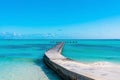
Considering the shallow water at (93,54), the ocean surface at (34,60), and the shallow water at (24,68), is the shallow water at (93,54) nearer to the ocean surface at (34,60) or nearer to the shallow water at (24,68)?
the ocean surface at (34,60)

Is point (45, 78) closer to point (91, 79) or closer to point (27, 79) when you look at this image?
point (27, 79)

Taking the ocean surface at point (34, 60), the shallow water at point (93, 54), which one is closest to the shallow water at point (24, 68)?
the ocean surface at point (34, 60)

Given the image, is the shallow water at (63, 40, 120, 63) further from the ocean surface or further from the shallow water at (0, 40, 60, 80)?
→ the shallow water at (0, 40, 60, 80)

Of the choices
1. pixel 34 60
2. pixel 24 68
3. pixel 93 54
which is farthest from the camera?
pixel 93 54

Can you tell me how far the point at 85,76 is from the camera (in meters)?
6.71

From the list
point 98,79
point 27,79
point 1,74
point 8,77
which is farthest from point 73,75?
point 1,74

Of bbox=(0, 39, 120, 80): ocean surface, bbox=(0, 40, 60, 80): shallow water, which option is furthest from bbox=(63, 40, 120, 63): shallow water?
bbox=(0, 40, 60, 80): shallow water

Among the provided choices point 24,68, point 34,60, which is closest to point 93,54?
point 34,60

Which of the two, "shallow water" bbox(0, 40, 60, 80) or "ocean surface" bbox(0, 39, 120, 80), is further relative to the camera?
"ocean surface" bbox(0, 39, 120, 80)

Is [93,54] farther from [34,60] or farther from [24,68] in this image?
[24,68]

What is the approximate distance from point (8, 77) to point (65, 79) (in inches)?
106

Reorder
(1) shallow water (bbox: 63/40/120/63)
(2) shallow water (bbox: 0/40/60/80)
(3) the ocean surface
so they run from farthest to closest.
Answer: (1) shallow water (bbox: 63/40/120/63) < (3) the ocean surface < (2) shallow water (bbox: 0/40/60/80)

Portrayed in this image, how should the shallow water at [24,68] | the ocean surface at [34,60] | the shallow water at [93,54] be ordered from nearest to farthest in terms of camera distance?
the shallow water at [24,68], the ocean surface at [34,60], the shallow water at [93,54]

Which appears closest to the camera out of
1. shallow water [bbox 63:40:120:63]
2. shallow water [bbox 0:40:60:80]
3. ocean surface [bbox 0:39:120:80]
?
shallow water [bbox 0:40:60:80]
